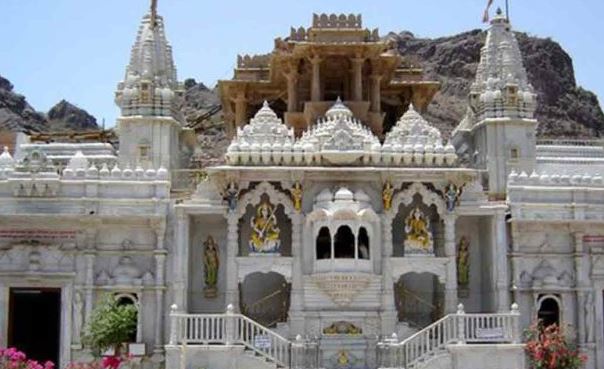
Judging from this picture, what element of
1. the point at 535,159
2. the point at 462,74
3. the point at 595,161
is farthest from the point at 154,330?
the point at 462,74

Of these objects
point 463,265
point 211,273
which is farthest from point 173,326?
point 463,265

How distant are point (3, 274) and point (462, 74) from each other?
210 feet

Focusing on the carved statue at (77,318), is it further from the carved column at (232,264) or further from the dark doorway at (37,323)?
the carved column at (232,264)

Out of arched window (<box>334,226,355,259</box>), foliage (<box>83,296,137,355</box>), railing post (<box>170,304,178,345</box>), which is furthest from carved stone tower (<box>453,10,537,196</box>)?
foliage (<box>83,296,137,355</box>)

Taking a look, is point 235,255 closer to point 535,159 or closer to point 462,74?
point 535,159

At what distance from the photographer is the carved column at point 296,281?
31297 mm

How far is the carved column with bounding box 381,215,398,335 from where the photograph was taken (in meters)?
31.2

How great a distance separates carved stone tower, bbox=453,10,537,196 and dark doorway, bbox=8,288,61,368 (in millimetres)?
15585

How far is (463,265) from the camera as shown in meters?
33.8

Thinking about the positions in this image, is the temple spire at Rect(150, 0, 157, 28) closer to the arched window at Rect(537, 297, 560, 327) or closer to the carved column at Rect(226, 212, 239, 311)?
the carved column at Rect(226, 212, 239, 311)

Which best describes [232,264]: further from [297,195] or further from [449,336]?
[449,336]

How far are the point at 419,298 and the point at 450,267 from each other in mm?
2008

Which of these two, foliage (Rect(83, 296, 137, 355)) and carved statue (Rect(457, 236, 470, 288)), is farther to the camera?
carved statue (Rect(457, 236, 470, 288))

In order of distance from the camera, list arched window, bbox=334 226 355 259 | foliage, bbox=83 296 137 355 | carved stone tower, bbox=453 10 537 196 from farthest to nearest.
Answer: carved stone tower, bbox=453 10 537 196, arched window, bbox=334 226 355 259, foliage, bbox=83 296 137 355
